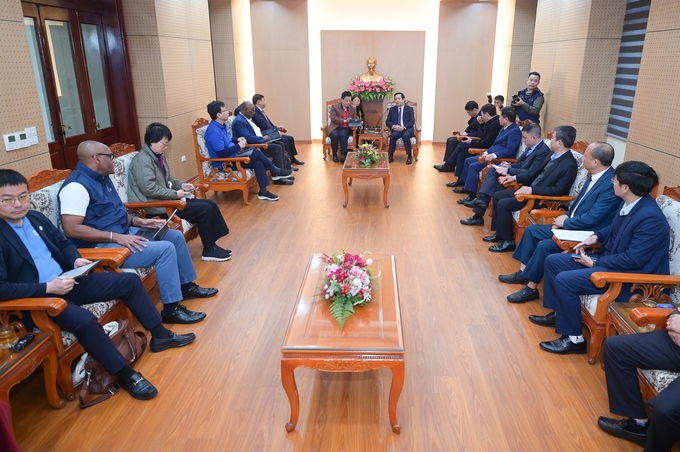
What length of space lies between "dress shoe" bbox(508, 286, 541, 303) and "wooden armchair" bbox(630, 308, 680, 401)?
1290 millimetres

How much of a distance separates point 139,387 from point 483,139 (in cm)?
554

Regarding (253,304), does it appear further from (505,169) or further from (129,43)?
(129,43)

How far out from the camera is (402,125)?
28.5 ft

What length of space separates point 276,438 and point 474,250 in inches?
118

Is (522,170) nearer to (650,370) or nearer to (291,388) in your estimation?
(650,370)

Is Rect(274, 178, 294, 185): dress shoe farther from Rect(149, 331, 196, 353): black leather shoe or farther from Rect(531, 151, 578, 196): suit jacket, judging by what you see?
Rect(149, 331, 196, 353): black leather shoe

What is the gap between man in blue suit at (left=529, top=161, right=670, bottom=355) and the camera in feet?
9.39

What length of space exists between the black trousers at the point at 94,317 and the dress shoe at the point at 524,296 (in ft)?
8.56

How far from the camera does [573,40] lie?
5902 mm

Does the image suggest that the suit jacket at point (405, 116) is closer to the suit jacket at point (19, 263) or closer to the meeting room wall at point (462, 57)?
the meeting room wall at point (462, 57)

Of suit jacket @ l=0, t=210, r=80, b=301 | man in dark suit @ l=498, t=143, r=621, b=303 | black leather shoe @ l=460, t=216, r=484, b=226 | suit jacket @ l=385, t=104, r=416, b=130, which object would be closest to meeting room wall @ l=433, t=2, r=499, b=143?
suit jacket @ l=385, t=104, r=416, b=130

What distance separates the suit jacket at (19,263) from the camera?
8.34 ft

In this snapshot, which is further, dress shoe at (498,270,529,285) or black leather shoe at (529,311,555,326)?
dress shoe at (498,270,529,285)

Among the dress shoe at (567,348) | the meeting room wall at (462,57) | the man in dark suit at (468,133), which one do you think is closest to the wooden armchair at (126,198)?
the dress shoe at (567,348)
